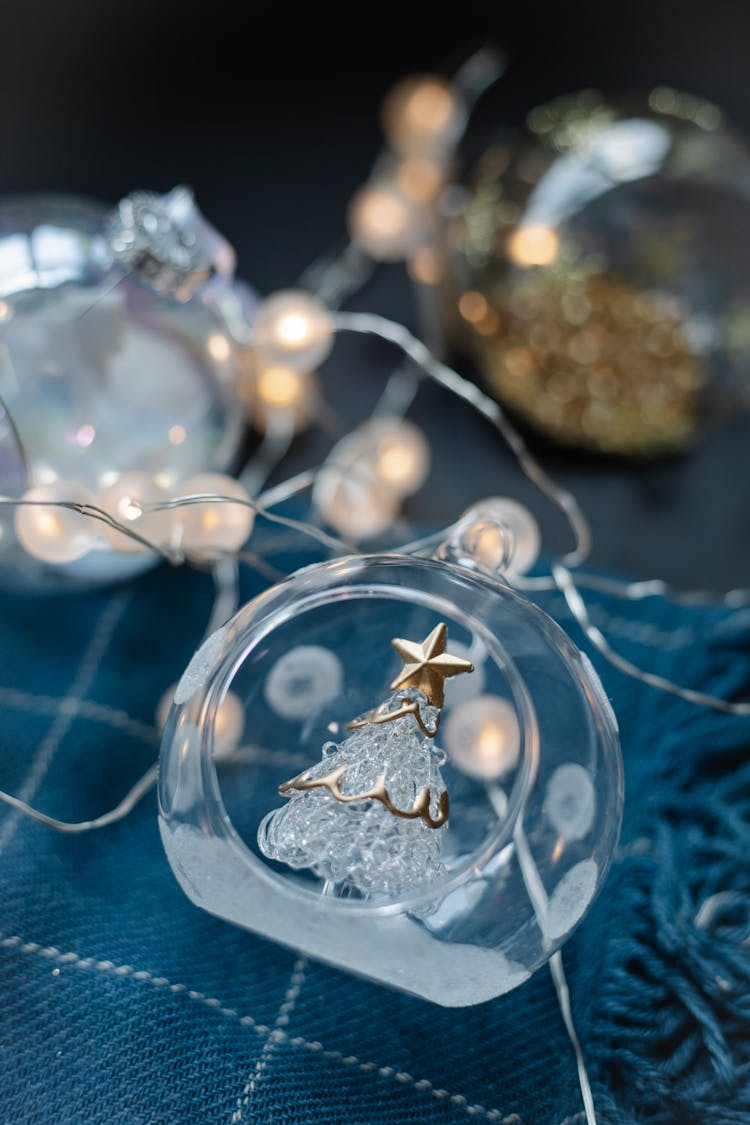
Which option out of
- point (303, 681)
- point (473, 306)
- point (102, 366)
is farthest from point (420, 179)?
point (303, 681)

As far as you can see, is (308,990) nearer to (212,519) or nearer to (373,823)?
(373,823)

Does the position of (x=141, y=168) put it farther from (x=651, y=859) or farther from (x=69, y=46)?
(x=651, y=859)

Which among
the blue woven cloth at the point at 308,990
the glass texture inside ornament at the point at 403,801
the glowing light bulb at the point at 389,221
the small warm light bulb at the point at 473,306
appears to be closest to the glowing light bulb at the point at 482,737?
the glass texture inside ornament at the point at 403,801

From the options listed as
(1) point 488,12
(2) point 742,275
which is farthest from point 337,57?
(2) point 742,275

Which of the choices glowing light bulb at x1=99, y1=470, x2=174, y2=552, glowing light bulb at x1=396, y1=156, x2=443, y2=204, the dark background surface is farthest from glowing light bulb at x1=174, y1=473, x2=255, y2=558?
glowing light bulb at x1=396, y1=156, x2=443, y2=204

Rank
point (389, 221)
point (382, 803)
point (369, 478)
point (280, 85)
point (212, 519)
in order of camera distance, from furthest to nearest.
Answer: point (280, 85) → point (389, 221) → point (369, 478) → point (212, 519) → point (382, 803)

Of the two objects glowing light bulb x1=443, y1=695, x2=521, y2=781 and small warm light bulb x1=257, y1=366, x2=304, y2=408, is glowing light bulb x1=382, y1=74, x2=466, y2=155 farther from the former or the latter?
glowing light bulb x1=443, y1=695, x2=521, y2=781
